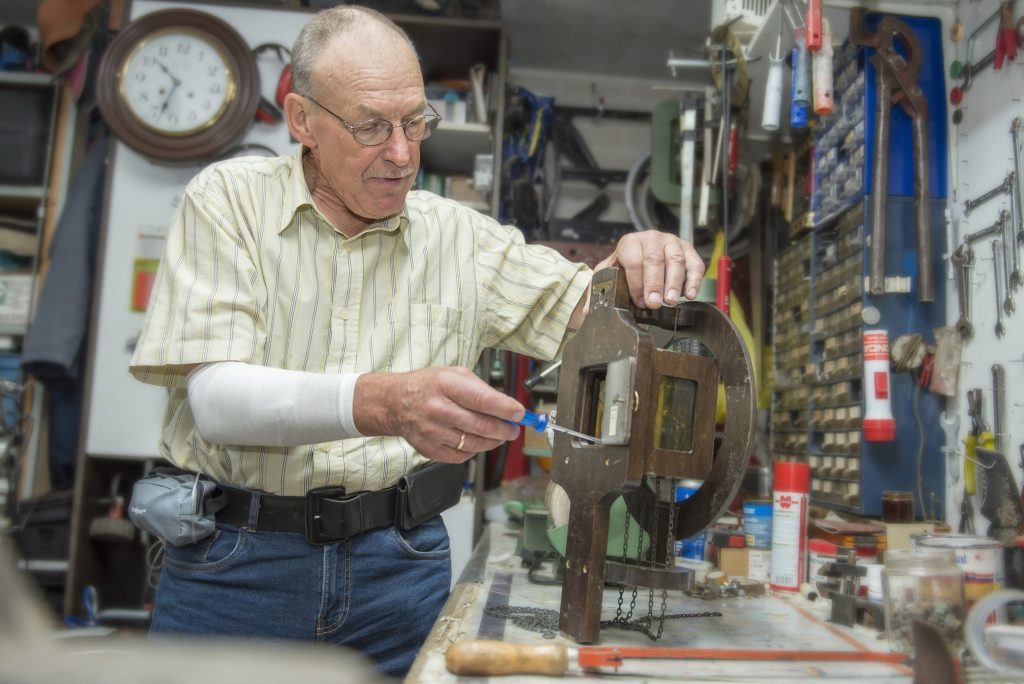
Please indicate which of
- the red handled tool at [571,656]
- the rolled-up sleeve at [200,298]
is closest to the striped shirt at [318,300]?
the rolled-up sleeve at [200,298]

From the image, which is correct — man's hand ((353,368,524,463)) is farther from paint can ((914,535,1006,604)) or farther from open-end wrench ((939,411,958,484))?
open-end wrench ((939,411,958,484))

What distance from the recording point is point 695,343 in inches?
54.7

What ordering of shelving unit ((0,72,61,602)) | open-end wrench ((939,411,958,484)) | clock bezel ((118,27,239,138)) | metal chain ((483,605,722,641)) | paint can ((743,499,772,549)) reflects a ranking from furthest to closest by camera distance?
shelving unit ((0,72,61,602)), clock bezel ((118,27,239,138)), open-end wrench ((939,411,958,484)), paint can ((743,499,772,549)), metal chain ((483,605,722,641))

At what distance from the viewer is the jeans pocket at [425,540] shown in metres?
1.39

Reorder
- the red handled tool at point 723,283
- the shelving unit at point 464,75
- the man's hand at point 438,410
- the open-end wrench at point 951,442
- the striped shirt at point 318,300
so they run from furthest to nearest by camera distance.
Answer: the shelving unit at point 464,75 < the red handled tool at point 723,283 < the open-end wrench at point 951,442 < the striped shirt at point 318,300 < the man's hand at point 438,410

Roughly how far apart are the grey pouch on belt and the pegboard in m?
1.51

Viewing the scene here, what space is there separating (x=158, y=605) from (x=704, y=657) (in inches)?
37.1

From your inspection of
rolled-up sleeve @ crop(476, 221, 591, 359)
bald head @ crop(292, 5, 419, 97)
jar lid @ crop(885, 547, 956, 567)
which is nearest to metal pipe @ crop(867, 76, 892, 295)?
rolled-up sleeve @ crop(476, 221, 591, 359)

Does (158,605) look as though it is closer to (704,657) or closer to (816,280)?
(704,657)

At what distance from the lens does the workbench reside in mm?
933

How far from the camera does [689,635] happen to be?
1131 millimetres

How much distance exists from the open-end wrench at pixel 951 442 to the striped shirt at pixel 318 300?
3.30ft

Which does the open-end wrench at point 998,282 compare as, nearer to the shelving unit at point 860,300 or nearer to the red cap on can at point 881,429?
the shelving unit at point 860,300

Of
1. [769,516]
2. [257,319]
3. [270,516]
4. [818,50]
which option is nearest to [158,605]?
[270,516]
